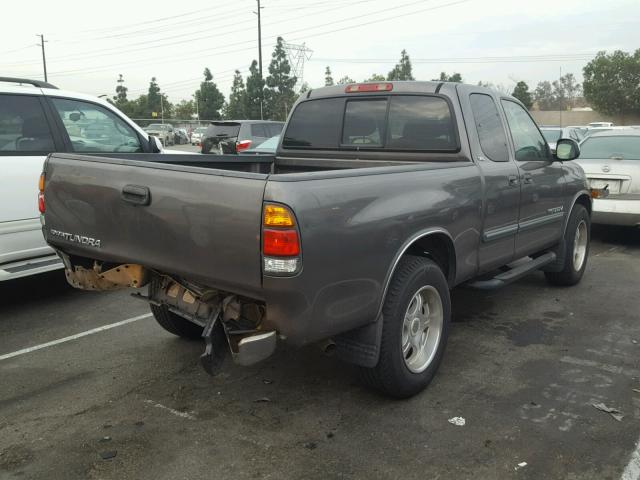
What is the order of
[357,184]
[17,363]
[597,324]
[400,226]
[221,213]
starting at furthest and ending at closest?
[597,324]
[17,363]
[400,226]
[357,184]
[221,213]

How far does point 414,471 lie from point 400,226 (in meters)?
1.29

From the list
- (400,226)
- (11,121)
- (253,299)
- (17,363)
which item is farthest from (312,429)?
(11,121)

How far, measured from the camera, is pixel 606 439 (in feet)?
10.7

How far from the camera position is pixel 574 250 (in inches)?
243

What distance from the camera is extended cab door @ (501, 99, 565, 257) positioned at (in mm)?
4965

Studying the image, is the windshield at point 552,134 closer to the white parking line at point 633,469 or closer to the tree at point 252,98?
the white parking line at point 633,469

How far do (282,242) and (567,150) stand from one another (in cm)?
375

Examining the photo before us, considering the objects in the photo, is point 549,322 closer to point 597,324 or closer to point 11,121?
point 597,324

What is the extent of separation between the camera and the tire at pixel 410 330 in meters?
3.42

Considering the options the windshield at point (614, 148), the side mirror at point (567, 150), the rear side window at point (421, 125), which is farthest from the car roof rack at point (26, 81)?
the windshield at point (614, 148)

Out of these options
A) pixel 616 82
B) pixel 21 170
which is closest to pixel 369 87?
pixel 21 170

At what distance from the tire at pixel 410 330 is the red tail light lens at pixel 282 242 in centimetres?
88

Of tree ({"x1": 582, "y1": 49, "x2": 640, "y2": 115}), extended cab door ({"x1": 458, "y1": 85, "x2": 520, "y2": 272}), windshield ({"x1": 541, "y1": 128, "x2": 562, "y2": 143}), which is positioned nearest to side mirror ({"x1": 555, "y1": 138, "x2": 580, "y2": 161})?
extended cab door ({"x1": 458, "y1": 85, "x2": 520, "y2": 272})

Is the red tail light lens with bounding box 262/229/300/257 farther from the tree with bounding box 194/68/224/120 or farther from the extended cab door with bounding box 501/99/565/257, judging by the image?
the tree with bounding box 194/68/224/120
